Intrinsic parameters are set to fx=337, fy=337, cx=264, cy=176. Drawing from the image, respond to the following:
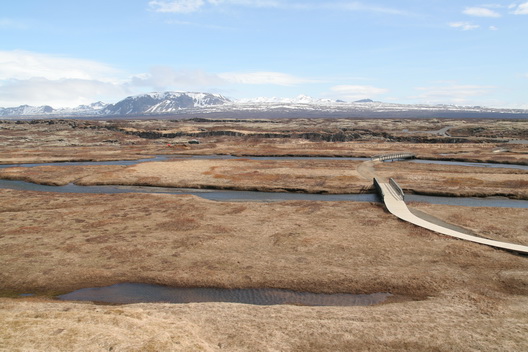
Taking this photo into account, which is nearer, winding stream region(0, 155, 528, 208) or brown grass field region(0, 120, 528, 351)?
brown grass field region(0, 120, 528, 351)

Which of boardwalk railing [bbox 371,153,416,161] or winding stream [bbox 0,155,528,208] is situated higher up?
boardwalk railing [bbox 371,153,416,161]

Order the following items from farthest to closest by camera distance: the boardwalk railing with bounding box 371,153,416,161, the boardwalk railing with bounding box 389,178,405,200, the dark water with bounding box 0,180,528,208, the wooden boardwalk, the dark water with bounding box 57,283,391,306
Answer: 1. the boardwalk railing with bounding box 371,153,416,161
2. the dark water with bounding box 0,180,528,208
3. the boardwalk railing with bounding box 389,178,405,200
4. the wooden boardwalk
5. the dark water with bounding box 57,283,391,306

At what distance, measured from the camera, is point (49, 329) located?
1595 centimetres

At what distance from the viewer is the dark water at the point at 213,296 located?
72.8 feet

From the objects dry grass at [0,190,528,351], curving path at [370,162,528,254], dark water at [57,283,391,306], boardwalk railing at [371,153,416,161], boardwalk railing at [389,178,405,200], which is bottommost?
dark water at [57,283,391,306]

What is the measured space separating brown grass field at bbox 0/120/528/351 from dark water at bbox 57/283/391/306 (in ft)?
2.14

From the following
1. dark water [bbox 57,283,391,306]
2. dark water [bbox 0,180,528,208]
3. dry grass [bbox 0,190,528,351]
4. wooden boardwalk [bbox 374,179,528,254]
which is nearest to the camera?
dry grass [bbox 0,190,528,351]

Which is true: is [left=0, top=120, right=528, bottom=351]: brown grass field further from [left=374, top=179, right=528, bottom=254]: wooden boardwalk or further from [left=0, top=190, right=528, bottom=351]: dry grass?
[left=374, top=179, right=528, bottom=254]: wooden boardwalk

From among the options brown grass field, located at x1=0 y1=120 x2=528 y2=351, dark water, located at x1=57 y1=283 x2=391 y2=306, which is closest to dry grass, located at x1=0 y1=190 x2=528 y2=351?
brown grass field, located at x1=0 y1=120 x2=528 y2=351

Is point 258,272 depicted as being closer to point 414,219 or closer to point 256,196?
point 414,219

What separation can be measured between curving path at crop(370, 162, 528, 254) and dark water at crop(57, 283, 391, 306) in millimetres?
13139

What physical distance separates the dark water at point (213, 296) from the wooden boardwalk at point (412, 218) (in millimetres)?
13145

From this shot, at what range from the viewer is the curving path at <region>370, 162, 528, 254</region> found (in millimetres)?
28641

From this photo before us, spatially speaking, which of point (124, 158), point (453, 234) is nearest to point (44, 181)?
point (124, 158)
